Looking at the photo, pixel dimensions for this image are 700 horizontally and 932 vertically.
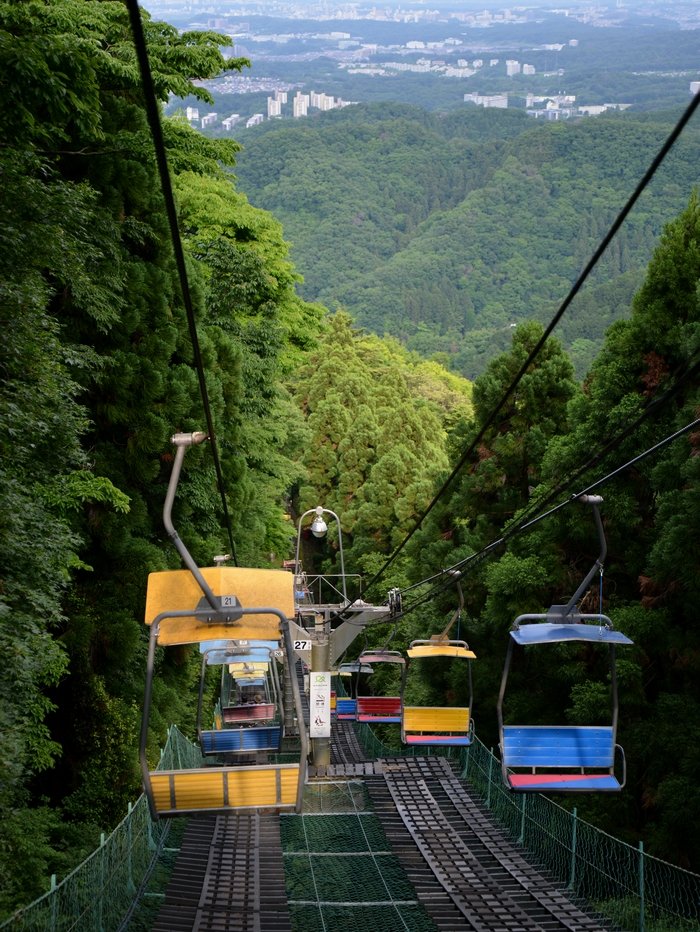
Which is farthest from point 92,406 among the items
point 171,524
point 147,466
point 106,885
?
point 171,524

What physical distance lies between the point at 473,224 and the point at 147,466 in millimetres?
156226

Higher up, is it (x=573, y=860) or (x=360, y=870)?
(x=573, y=860)

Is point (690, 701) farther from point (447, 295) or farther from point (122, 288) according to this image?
point (447, 295)

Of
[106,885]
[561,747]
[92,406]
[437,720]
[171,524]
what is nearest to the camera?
[171,524]

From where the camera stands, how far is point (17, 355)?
12461mm

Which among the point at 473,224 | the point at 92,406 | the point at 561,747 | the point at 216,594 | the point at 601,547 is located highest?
the point at 473,224

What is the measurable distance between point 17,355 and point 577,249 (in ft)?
494

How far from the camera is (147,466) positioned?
63.4ft

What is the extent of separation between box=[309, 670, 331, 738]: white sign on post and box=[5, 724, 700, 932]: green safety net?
158 centimetres

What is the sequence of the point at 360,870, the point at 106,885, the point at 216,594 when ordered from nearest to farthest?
1. the point at 216,594
2. the point at 106,885
3. the point at 360,870

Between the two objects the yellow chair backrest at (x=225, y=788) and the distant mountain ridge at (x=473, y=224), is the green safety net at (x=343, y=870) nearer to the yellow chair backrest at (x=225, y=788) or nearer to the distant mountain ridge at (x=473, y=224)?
the yellow chair backrest at (x=225, y=788)

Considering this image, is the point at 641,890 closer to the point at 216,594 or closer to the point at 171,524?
the point at 216,594

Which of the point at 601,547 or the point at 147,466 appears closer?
the point at 601,547

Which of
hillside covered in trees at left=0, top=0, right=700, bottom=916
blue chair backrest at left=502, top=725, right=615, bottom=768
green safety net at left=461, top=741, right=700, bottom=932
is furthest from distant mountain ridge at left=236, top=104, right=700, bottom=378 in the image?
blue chair backrest at left=502, top=725, right=615, bottom=768
